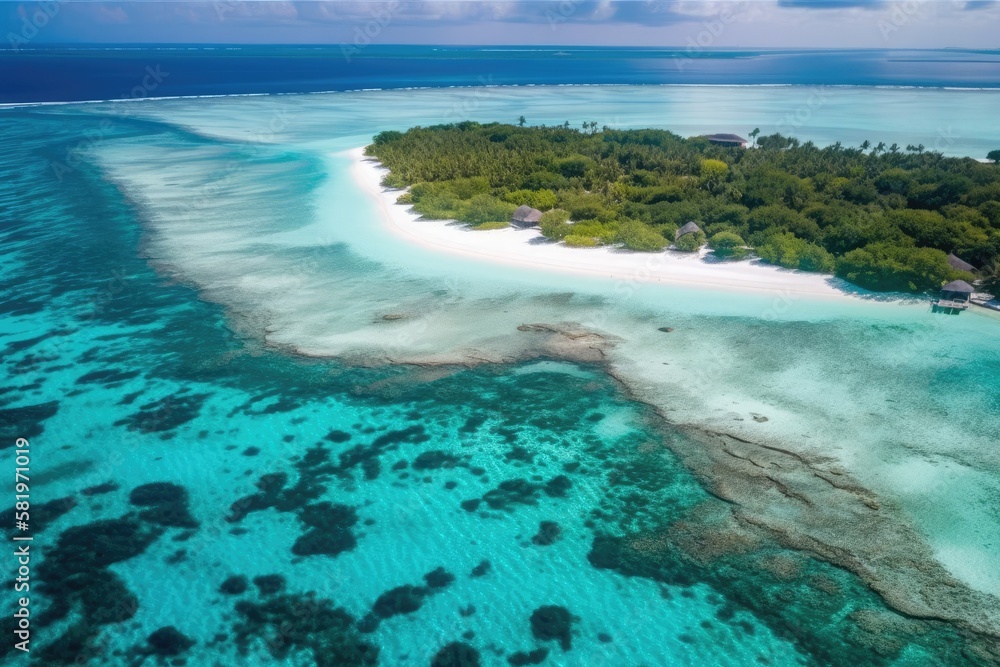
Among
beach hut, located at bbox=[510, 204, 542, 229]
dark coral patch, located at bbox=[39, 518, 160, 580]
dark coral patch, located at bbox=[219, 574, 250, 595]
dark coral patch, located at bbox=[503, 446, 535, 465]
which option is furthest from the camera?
beach hut, located at bbox=[510, 204, 542, 229]

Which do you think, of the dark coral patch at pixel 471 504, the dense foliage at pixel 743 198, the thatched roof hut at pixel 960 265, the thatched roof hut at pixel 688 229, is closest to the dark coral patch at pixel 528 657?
the dark coral patch at pixel 471 504

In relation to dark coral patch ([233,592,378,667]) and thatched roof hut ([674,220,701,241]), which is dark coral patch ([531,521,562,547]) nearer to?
dark coral patch ([233,592,378,667])

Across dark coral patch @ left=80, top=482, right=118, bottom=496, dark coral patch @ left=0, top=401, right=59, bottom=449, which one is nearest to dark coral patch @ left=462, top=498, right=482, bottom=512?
dark coral patch @ left=80, top=482, right=118, bottom=496

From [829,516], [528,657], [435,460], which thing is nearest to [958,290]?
[829,516]

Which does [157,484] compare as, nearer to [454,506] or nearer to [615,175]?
[454,506]

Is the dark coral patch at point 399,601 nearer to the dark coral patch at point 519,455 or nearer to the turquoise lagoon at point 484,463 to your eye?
the turquoise lagoon at point 484,463

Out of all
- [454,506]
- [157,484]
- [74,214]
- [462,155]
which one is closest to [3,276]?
[74,214]
